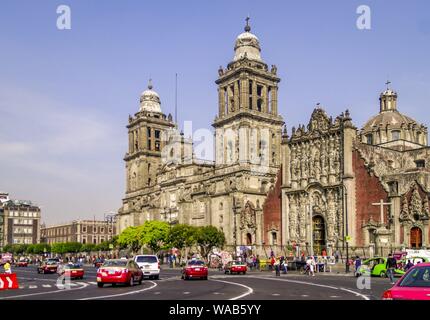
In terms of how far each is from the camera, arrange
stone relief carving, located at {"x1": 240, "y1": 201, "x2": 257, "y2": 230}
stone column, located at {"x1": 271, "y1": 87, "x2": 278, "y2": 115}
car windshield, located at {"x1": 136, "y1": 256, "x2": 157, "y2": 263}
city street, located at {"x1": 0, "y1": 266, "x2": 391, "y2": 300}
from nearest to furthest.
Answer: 1. city street, located at {"x1": 0, "y1": 266, "x2": 391, "y2": 300}
2. car windshield, located at {"x1": 136, "y1": 256, "x2": 157, "y2": 263}
3. stone relief carving, located at {"x1": 240, "y1": 201, "x2": 257, "y2": 230}
4. stone column, located at {"x1": 271, "y1": 87, "x2": 278, "y2": 115}

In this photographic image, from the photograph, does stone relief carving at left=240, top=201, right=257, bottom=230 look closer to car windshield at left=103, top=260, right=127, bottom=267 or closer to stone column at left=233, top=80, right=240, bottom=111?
stone column at left=233, top=80, right=240, bottom=111

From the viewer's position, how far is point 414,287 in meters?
10.7

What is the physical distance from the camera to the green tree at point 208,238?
76938mm

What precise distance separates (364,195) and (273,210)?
15055mm

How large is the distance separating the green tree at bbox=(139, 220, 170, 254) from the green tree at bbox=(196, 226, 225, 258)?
756 cm

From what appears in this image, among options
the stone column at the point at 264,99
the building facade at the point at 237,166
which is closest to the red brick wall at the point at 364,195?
the building facade at the point at 237,166

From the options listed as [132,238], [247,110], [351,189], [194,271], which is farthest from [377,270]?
[132,238]

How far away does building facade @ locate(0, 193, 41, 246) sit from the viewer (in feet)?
586

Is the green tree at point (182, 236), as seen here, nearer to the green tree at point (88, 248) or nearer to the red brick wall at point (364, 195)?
the red brick wall at point (364, 195)

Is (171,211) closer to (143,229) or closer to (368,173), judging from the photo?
(143,229)

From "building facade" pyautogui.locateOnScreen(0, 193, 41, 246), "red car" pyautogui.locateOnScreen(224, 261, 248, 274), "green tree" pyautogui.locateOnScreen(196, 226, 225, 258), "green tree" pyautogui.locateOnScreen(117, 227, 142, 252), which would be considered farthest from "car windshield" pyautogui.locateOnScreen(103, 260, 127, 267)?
"building facade" pyautogui.locateOnScreen(0, 193, 41, 246)
